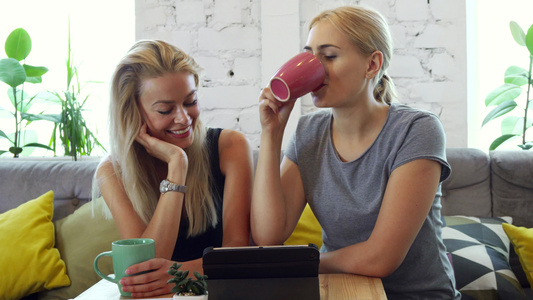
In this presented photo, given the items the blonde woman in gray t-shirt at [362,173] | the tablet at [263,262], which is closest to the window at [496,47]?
the blonde woman in gray t-shirt at [362,173]

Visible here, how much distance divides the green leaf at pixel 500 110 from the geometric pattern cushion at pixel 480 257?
488 mm

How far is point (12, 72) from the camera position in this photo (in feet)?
7.86

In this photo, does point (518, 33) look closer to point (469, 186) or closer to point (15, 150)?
point (469, 186)

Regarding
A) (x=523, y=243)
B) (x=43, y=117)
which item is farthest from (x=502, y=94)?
(x=43, y=117)

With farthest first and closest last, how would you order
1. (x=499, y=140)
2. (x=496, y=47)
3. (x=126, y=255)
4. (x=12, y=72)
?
1. (x=496, y=47)
2. (x=12, y=72)
3. (x=499, y=140)
4. (x=126, y=255)

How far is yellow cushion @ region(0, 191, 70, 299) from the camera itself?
1906mm

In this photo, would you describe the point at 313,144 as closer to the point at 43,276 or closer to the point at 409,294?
the point at 409,294

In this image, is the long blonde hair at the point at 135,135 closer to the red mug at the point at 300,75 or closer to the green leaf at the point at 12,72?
the red mug at the point at 300,75

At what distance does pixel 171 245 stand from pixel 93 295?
0.39 meters

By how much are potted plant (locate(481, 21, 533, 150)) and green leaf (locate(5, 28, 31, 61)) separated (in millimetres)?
2105

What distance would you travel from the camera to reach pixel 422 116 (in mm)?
1334

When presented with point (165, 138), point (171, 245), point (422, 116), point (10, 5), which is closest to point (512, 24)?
point (422, 116)

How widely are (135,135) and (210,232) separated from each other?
0.36 m

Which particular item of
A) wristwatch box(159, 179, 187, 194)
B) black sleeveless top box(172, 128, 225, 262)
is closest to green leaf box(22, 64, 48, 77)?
black sleeveless top box(172, 128, 225, 262)
